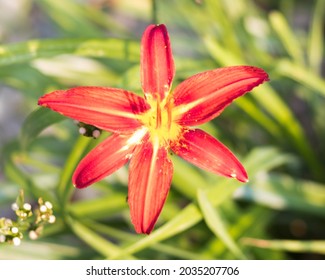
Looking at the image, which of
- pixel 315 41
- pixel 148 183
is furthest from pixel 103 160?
pixel 315 41

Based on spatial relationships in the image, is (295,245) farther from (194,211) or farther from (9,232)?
(9,232)

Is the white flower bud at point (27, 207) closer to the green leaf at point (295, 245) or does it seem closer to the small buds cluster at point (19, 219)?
the small buds cluster at point (19, 219)

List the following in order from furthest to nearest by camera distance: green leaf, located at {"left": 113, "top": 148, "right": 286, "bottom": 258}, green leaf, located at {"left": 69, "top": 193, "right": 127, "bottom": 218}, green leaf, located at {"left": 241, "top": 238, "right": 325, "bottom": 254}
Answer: green leaf, located at {"left": 69, "top": 193, "right": 127, "bottom": 218} → green leaf, located at {"left": 241, "top": 238, "right": 325, "bottom": 254} → green leaf, located at {"left": 113, "top": 148, "right": 286, "bottom": 258}

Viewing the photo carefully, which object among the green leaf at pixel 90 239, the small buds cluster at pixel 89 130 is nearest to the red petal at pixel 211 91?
the small buds cluster at pixel 89 130

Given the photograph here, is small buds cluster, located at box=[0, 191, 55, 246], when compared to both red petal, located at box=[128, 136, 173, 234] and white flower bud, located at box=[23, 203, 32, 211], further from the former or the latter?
red petal, located at box=[128, 136, 173, 234]

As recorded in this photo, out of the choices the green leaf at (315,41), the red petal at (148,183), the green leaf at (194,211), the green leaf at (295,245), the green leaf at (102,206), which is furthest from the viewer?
the green leaf at (315,41)

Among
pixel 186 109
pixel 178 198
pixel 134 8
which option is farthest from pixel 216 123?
pixel 186 109

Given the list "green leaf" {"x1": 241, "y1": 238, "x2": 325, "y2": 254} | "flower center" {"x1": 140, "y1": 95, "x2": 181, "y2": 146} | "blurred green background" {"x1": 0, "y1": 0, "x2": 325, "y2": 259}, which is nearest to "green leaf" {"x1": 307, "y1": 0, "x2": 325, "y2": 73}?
"blurred green background" {"x1": 0, "y1": 0, "x2": 325, "y2": 259}
